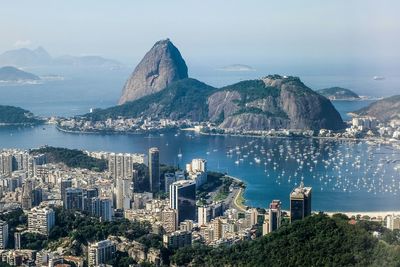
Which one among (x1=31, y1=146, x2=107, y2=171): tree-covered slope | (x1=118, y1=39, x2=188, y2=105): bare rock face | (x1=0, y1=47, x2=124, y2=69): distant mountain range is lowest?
(x1=31, y1=146, x2=107, y2=171): tree-covered slope

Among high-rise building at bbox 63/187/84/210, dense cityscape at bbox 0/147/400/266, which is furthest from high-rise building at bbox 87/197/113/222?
high-rise building at bbox 63/187/84/210

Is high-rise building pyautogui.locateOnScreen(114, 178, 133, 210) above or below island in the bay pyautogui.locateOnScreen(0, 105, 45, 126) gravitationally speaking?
below

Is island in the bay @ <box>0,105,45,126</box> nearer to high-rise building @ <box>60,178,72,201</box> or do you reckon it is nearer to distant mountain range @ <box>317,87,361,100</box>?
distant mountain range @ <box>317,87,361,100</box>

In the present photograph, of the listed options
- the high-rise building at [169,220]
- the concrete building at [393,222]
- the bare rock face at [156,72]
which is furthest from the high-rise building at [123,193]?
the bare rock face at [156,72]

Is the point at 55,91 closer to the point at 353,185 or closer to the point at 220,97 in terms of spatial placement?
the point at 220,97

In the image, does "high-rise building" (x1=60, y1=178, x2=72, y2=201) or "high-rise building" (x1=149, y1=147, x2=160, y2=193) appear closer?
"high-rise building" (x1=60, y1=178, x2=72, y2=201)

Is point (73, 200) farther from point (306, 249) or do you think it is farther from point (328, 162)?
point (328, 162)

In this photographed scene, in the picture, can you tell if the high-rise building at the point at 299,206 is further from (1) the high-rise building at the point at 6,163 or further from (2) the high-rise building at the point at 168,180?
(1) the high-rise building at the point at 6,163
